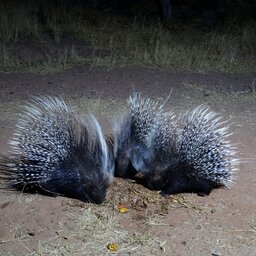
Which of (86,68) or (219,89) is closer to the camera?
(219,89)

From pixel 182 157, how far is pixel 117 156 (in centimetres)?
42

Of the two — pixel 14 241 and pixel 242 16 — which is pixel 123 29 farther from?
pixel 14 241

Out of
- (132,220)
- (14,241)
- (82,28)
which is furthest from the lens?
(82,28)

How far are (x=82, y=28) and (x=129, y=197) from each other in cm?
514

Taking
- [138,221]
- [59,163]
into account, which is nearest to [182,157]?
[138,221]

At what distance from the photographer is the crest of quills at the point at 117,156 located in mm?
2908

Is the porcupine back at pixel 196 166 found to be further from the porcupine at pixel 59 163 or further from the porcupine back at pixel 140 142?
the porcupine at pixel 59 163

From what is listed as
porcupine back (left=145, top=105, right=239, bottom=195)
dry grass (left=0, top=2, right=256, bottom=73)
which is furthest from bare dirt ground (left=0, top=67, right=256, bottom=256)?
dry grass (left=0, top=2, right=256, bottom=73)

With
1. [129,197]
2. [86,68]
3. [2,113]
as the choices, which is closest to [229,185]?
[129,197]

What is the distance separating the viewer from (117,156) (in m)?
3.18

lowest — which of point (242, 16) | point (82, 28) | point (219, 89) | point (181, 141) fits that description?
point (181, 141)

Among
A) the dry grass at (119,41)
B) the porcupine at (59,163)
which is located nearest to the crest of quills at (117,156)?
the porcupine at (59,163)

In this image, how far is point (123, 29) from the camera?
8.00 metres

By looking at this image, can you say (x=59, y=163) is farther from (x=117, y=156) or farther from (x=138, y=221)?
(x=138, y=221)
